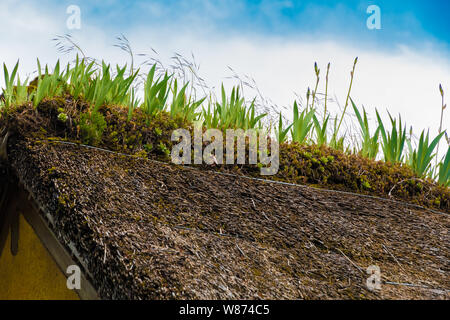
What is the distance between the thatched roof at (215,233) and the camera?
6.15 feet

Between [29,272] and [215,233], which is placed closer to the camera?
[215,233]

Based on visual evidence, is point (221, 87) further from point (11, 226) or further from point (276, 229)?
point (11, 226)

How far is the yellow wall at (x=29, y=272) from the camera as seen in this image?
2898 mm

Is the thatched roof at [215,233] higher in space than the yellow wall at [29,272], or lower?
higher

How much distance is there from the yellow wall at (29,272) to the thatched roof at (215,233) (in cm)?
65

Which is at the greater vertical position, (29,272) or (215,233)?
(215,233)

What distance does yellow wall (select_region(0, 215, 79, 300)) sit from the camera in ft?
9.51

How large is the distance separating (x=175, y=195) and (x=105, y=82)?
1.08m

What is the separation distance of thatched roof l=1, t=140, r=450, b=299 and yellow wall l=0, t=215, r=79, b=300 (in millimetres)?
647

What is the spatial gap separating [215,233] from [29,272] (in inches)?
63.9

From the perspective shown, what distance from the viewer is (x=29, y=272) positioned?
3076mm

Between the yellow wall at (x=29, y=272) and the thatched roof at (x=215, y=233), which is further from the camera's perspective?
the yellow wall at (x=29, y=272)

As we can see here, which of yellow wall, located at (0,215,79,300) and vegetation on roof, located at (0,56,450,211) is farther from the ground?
vegetation on roof, located at (0,56,450,211)
